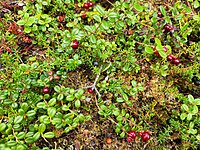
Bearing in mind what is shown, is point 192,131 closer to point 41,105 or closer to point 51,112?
point 51,112

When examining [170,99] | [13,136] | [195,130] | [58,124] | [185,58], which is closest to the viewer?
[13,136]

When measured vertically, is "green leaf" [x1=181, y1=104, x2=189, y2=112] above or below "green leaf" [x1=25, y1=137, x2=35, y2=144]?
Answer: below

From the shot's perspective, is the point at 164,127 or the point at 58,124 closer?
the point at 58,124

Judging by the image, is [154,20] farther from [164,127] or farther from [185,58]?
[164,127]

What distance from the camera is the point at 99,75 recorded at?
3.19 meters

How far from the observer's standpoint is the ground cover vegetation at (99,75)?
2830mm

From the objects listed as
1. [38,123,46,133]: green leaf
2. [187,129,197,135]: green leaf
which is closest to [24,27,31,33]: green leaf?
[38,123,46,133]: green leaf

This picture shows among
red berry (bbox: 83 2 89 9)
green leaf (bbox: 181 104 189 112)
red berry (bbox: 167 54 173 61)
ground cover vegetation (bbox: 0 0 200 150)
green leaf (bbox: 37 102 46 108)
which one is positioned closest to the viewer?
green leaf (bbox: 37 102 46 108)

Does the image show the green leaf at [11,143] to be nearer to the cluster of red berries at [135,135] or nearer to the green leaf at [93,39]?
the cluster of red berries at [135,135]

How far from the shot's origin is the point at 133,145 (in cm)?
302

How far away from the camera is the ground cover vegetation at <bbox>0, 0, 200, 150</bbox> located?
2.83 metres

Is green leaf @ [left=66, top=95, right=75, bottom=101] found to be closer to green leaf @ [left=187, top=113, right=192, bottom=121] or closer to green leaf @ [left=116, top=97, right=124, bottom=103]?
green leaf @ [left=116, top=97, right=124, bottom=103]

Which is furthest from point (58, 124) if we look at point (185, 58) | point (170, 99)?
point (185, 58)

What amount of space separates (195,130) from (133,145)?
25.3 inches
